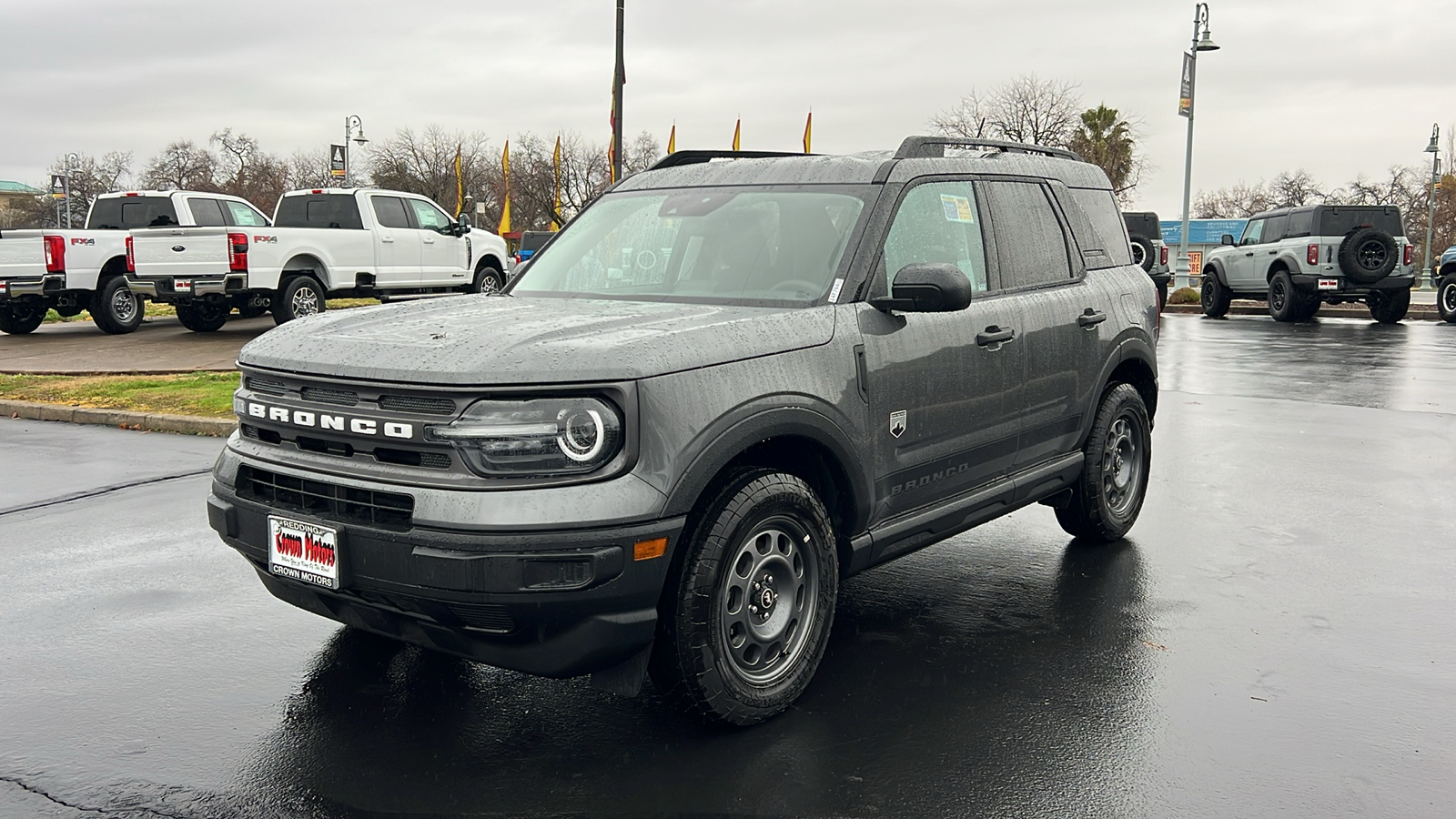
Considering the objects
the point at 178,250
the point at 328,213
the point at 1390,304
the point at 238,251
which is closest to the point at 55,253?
the point at 178,250

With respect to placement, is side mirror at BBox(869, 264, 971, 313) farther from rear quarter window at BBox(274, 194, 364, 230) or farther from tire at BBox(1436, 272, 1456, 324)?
tire at BBox(1436, 272, 1456, 324)

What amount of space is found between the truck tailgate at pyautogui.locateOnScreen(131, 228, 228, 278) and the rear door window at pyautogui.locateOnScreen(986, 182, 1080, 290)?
556 inches

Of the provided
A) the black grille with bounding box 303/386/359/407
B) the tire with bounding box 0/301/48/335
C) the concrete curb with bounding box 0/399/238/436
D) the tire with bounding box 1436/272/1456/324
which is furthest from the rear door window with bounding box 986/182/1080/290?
the tire with bounding box 1436/272/1456/324

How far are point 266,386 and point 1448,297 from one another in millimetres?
25020

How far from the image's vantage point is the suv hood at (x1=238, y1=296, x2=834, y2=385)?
11.2 ft

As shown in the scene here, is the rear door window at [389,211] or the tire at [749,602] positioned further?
the rear door window at [389,211]

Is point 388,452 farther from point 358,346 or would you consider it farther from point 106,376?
point 106,376

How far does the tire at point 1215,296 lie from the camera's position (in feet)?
84.5

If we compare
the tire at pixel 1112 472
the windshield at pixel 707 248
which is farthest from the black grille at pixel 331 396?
the tire at pixel 1112 472

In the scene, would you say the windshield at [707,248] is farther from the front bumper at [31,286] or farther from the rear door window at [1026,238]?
the front bumper at [31,286]

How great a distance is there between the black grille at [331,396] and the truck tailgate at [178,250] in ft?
47.5

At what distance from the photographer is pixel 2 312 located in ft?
63.8

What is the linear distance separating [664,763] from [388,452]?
1.25 metres

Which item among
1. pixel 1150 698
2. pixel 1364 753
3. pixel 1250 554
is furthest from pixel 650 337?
pixel 1250 554
